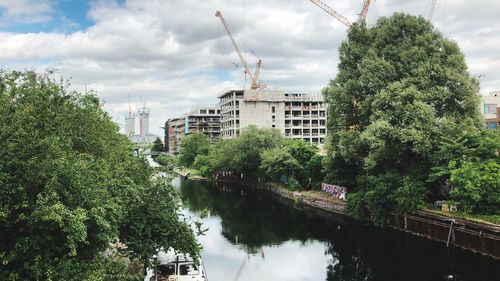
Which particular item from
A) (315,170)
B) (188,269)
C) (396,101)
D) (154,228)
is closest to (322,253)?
(188,269)

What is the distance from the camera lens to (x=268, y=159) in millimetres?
66562

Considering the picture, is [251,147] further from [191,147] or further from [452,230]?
[191,147]

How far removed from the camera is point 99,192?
17844mm

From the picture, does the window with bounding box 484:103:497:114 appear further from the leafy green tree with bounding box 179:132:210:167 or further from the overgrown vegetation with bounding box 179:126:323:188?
the leafy green tree with bounding box 179:132:210:167

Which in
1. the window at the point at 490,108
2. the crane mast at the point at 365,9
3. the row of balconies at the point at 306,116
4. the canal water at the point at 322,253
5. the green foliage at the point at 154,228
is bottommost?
the canal water at the point at 322,253

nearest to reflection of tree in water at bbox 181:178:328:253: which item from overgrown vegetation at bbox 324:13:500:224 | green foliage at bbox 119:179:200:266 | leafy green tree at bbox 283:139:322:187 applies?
green foliage at bbox 119:179:200:266

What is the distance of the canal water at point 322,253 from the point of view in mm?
29047

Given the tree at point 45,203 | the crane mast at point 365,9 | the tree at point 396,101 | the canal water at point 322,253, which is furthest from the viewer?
the crane mast at point 365,9

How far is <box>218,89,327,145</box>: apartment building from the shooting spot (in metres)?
123

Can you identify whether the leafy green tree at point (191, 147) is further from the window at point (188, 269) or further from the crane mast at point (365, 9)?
the window at point (188, 269)

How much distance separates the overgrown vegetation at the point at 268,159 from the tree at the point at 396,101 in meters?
17.7

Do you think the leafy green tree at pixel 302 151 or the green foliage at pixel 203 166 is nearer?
the leafy green tree at pixel 302 151

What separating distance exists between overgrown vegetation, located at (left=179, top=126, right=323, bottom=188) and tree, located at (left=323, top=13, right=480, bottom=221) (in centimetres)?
1768

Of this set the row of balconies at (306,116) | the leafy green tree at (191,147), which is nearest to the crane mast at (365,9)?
the row of balconies at (306,116)
